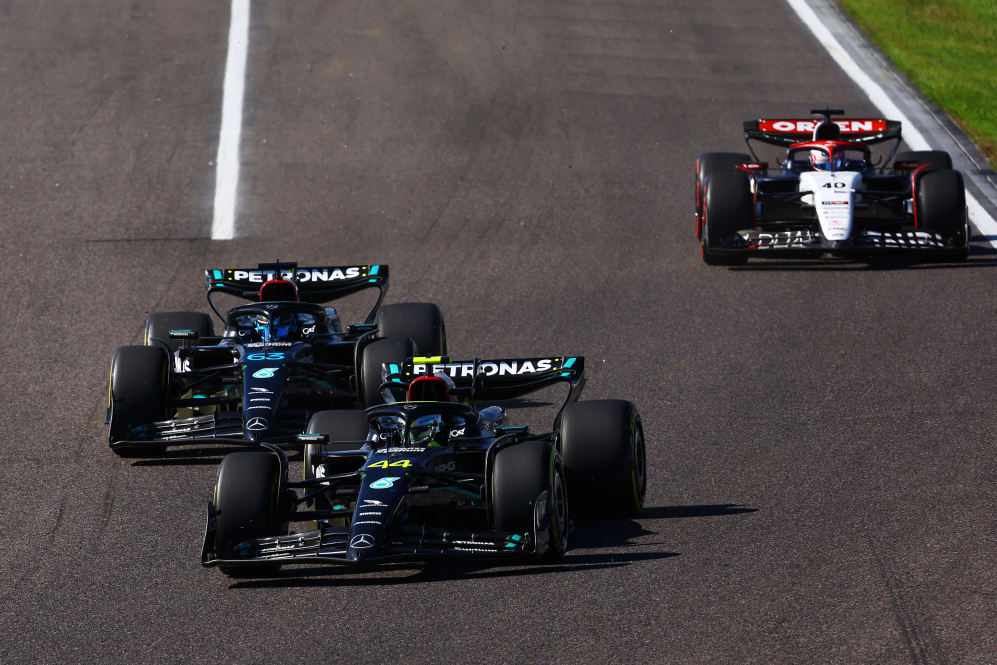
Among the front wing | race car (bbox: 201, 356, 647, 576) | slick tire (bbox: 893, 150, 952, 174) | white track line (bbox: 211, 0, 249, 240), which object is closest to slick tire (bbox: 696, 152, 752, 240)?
slick tire (bbox: 893, 150, 952, 174)

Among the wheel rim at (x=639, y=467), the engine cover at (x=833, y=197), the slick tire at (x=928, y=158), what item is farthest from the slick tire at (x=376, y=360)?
the slick tire at (x=928, y=158)

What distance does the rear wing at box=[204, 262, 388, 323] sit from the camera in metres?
14.9

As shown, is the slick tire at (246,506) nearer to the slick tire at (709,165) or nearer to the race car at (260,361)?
the race car at (260,361)

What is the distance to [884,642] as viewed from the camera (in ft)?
27.5

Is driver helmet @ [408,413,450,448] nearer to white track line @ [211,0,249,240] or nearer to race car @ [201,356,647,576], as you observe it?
race car @ [201,356,647,576]

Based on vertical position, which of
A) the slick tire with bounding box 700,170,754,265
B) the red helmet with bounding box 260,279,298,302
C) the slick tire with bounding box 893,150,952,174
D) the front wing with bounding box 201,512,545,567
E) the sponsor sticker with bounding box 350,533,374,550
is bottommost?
the front wing with bounding box 201,512,545,567

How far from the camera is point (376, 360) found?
13.2m

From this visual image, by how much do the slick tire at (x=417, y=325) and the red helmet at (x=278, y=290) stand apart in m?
0.80

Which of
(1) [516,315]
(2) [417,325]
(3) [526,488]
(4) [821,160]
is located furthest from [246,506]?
(4) [821,160]

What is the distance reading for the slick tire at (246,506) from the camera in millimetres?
9805

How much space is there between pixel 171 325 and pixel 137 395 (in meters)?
1.72

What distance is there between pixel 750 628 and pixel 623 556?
151 centimetres

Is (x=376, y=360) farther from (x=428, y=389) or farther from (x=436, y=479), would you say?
(x=436, y=479)

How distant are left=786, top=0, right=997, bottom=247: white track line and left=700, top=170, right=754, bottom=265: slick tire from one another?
328 cm
